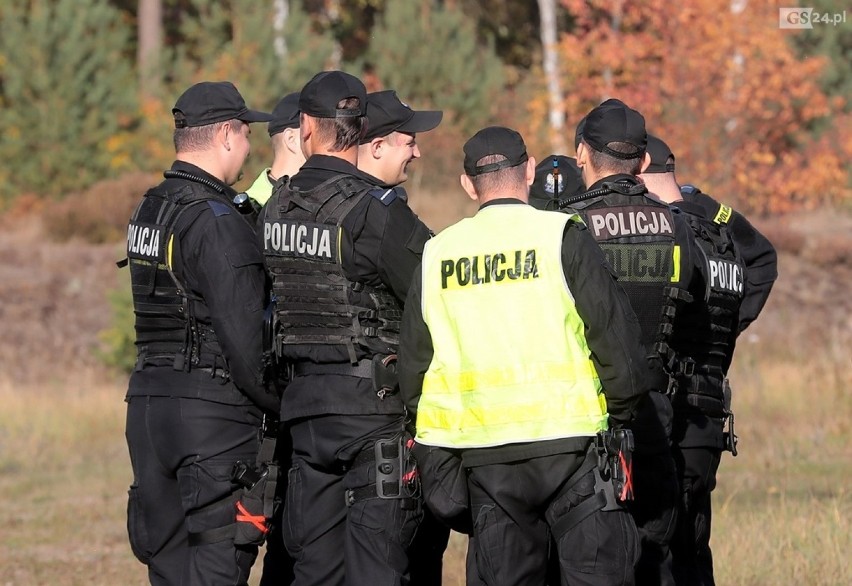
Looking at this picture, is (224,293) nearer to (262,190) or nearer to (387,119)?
(387,119)

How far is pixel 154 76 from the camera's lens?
2759 cm

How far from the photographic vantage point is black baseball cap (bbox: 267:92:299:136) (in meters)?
6.71

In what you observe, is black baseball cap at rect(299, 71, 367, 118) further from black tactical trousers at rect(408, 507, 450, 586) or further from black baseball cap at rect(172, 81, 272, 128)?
black tactical trousers at rect(408, 507, 450, 586)

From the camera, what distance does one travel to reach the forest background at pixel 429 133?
20.1 meters

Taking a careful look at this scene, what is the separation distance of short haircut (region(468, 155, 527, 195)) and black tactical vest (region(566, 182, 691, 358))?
61cm

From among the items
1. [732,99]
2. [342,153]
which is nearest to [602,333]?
[342,153]

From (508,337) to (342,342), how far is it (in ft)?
2.54

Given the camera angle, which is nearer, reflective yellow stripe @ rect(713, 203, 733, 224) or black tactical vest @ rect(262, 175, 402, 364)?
black tactical vest @ rect(262, 175, 402, 364)

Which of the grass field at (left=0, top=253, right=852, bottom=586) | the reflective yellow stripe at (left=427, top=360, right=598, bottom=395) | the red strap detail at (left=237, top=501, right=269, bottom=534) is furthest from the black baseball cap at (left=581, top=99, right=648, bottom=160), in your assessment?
the grass field at (left=0, top=253, right=852, bottom=586)

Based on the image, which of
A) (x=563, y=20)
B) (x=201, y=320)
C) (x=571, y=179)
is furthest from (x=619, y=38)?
(x=201, y=320)

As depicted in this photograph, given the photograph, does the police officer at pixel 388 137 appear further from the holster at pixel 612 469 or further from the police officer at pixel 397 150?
the holster at pixel 612 469

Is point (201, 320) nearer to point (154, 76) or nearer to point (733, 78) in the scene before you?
point (733, 78)

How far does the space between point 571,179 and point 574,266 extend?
7.82ft

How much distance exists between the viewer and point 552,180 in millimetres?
6770
